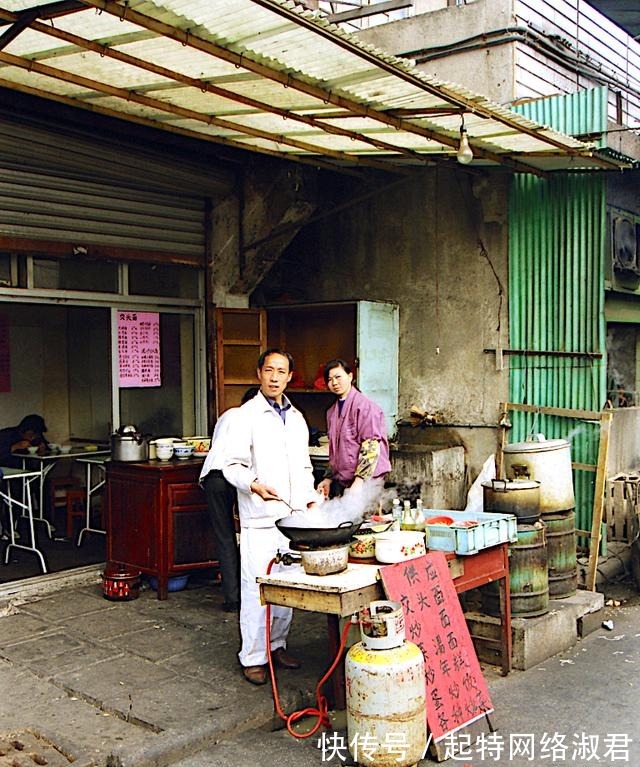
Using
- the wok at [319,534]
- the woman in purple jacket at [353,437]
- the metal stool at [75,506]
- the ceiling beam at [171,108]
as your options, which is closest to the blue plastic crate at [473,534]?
the woman in purple jacket at [353,437]

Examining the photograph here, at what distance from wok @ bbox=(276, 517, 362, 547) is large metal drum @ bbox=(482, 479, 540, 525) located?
84.0 inches

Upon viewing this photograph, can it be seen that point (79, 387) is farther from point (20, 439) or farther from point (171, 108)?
point (171, 108)

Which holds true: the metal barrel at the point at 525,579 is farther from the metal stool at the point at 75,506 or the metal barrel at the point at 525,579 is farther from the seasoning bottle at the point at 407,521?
the metal stool at the point at 75,506

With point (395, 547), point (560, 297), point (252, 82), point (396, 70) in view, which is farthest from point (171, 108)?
point (560, 297)

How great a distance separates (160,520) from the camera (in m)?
7.62

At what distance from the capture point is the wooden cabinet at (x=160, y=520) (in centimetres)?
768

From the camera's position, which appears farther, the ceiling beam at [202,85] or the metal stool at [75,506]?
the metal stool at [75,506]

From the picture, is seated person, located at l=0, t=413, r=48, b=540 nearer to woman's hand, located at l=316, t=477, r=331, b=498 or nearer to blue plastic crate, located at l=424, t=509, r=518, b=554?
woman's hand, located at l=316, t=477, r=331, b=498

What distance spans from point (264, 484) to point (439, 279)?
4328 millimetres

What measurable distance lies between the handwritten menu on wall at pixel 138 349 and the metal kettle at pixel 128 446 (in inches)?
39.5

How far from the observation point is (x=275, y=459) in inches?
235

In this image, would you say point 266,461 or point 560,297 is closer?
point 266,461

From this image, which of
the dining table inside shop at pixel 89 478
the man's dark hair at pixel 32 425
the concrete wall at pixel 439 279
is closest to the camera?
the concrete wall at pixel 439 279

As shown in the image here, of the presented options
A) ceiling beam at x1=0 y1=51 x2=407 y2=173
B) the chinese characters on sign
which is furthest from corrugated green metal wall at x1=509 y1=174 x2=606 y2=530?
the chinese characters on sign
